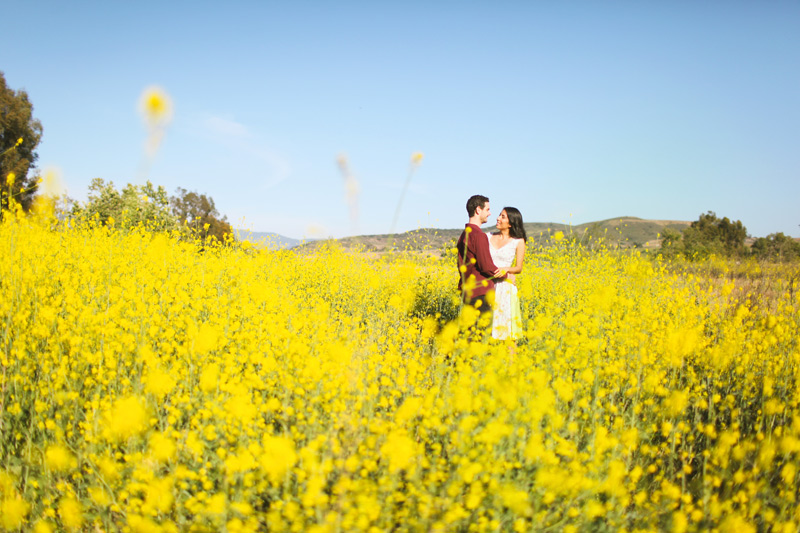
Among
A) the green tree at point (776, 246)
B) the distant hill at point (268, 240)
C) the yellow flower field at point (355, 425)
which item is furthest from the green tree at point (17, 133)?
the green tree at point (776, 246)

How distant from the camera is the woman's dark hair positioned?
14.5 feet

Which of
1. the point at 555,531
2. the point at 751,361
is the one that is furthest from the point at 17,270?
the point at 751,361

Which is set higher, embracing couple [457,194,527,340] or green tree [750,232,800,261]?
green tree [750,232,800,261]

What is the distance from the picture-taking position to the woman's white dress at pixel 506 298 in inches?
157

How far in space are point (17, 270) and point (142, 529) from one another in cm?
351

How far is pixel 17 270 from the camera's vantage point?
371 cm

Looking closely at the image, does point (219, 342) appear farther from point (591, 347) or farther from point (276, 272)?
point (276, 272)

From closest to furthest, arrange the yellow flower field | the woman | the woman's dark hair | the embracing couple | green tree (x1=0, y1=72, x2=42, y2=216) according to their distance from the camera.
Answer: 1. the yellow flower field
2. the embracing couple
3. the woman
4. the woman's dark hair
5. green tree (x1=0, y1=72, x2=42, y2=216)

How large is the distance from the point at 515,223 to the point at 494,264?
573 millimetres

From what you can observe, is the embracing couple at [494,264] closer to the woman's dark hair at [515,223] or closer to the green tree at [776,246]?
the woman's dark hair at [515,223]

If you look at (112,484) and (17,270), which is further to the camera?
(17,270)

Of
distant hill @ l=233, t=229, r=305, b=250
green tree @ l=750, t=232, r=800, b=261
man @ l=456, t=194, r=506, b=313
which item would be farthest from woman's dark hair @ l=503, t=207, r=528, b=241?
green tree @ l=750, t=232, r=800, b=261

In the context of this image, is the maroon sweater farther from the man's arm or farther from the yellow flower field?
the yellow flower field

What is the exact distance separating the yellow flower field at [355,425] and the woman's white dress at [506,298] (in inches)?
16.8
